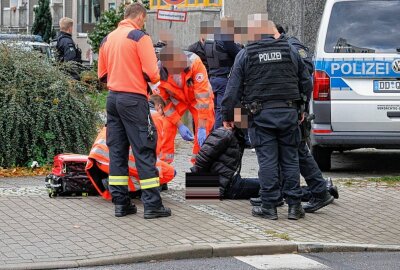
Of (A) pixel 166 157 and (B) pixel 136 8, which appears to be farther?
(A) pixel 166 157

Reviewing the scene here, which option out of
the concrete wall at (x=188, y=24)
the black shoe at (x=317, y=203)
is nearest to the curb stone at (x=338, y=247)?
the black shoe at (x=317, y=203)

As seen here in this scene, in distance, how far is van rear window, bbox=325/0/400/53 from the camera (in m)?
11.8

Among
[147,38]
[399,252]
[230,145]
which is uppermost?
[147,38]

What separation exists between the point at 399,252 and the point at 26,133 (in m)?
5.03

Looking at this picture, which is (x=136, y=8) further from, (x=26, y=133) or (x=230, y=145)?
(x=26, y=133)

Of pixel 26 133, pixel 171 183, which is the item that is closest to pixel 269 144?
pixel 171 183

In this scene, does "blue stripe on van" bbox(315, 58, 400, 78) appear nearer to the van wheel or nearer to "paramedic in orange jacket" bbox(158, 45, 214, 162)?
the van wheel

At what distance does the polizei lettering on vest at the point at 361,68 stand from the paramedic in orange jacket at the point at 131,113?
3310 millimetres

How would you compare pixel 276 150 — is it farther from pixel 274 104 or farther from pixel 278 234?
pixel 278 234

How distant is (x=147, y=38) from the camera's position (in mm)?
8961

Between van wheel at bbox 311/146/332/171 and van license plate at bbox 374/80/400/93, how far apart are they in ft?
3.89

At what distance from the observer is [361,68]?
38.1 feet

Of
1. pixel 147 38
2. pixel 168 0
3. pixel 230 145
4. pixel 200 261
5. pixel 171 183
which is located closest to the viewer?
pixel 200 261

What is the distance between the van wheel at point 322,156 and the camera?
12.5 m
